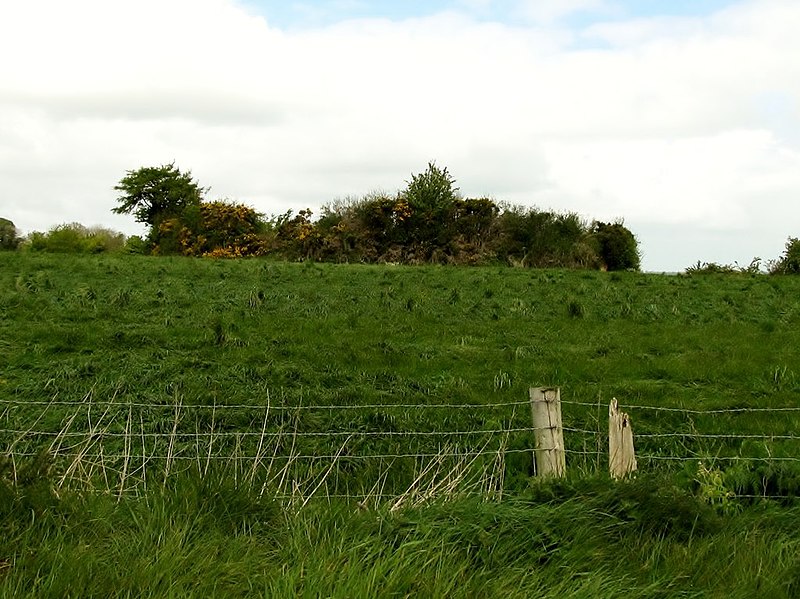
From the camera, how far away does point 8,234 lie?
56.9 meters

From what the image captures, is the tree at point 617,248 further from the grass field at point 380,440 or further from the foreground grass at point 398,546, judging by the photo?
the foreground grass at point 398,546

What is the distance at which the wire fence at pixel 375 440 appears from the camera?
20.9 ft

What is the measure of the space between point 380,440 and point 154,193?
156ft

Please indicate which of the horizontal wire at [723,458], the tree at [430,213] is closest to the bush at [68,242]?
the tree at [430,213]

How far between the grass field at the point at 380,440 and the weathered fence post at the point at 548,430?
0.25m

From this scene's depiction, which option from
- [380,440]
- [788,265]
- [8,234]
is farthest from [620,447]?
[8,234]

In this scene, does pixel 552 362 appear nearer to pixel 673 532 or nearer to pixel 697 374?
pixel 697 374

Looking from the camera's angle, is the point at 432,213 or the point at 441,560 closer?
the point at 441,560

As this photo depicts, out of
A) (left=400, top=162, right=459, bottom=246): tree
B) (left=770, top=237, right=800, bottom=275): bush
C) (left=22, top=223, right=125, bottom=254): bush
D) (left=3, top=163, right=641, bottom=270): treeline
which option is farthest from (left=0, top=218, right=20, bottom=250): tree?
(left=770, top=237, right=800, bottom=275): bush

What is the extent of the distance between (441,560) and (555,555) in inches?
28.7

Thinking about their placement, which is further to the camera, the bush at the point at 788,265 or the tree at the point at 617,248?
the tree at the point at 617,248

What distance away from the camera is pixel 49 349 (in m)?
10.7

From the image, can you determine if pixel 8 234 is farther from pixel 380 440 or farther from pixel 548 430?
pixel 548 430

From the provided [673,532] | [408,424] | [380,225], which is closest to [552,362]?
[408,424]
